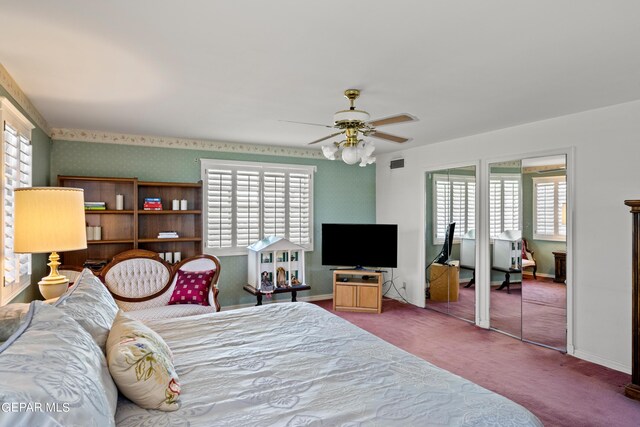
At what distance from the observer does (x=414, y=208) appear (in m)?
6.18

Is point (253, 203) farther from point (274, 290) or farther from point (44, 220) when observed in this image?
point (44, 220)

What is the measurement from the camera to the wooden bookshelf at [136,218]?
492 centimetres

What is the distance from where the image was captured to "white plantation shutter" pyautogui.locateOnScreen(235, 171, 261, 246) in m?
5.87

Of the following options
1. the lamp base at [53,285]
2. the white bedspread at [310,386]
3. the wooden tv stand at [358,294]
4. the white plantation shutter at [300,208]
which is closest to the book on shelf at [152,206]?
the white plantation shutter at [300,208]

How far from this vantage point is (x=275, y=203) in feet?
20.2

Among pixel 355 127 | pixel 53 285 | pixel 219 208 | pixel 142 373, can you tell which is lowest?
pixel 142 373

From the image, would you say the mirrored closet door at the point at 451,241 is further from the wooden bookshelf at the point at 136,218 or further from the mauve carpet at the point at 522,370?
the wooden bookshelf at the point at 136,218

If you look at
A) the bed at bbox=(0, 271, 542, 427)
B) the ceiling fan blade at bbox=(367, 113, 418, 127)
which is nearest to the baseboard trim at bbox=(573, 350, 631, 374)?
the bed at bbox=(0, 271, 542, 427)


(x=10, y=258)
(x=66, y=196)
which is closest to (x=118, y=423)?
(x=66, y=196)

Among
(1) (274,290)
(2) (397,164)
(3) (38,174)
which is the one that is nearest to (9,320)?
(3) (38,174)

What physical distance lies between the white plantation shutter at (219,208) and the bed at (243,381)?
131 inches

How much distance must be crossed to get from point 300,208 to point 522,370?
3838 millimetres

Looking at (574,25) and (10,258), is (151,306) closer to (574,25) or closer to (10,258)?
(10,258)

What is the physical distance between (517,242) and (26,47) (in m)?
5.05
